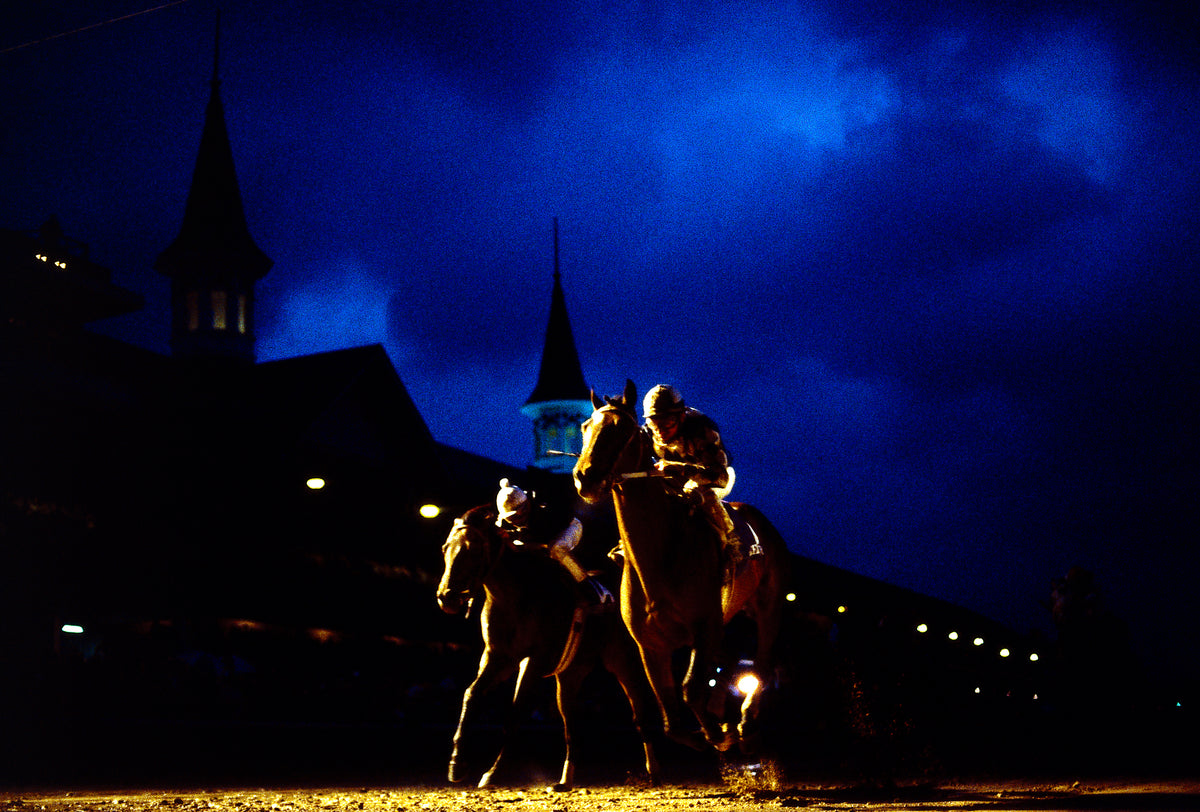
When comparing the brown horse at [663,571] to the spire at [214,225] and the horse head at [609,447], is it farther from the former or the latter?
the spire at [214,225]

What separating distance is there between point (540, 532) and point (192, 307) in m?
56.4

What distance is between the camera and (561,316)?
89.4 m

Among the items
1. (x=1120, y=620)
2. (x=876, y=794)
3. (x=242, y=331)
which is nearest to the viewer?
(x=876, y=794)

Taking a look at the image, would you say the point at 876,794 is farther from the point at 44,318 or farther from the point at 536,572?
the point at 44,318

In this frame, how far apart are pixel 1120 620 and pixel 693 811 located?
10439mm

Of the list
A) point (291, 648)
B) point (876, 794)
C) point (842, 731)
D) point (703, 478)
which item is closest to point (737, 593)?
point (703, 478)

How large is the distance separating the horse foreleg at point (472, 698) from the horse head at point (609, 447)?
325 cm

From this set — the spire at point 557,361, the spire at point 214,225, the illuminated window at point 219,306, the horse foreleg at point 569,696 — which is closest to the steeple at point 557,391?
the spire at point 557,361

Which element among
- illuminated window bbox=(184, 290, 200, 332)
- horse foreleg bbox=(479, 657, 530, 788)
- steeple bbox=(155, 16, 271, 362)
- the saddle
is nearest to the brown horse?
the saddle

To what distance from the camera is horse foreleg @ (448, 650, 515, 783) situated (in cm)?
1090

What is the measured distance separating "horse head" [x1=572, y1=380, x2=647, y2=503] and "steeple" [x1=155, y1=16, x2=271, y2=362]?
183 ft

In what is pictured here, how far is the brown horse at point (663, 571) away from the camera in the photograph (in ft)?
28.5

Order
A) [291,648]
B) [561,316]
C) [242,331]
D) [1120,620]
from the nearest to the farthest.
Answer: [1120,620] → [291,648] → [242,331] → [561,316]

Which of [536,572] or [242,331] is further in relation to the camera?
[242,331]
